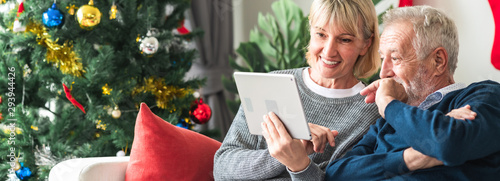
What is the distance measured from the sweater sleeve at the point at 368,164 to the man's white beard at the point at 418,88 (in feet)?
0.39

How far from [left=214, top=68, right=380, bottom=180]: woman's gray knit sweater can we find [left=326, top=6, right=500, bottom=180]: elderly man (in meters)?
0.13

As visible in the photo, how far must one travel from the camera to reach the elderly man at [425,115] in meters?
0.89

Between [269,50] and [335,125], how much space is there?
4.26 feet

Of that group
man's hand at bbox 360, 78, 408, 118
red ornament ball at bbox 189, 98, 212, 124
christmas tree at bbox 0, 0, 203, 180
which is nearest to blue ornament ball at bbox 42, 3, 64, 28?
christmas tree at bbox 0, 0, 203, 180

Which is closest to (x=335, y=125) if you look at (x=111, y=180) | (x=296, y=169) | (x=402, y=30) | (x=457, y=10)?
(x=296, y=169)

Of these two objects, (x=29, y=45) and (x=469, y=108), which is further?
(x=29, y=45)

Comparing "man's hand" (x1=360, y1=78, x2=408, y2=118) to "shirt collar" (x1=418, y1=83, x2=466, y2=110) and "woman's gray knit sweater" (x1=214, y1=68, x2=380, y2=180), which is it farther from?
"woman's gray knit sweater" (x1=214, y1=68, x2=380, y2=180)

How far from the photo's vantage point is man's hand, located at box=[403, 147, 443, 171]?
980 millimetres

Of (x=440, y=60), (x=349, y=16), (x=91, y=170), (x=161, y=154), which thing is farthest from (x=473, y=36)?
(x=91, y=170)

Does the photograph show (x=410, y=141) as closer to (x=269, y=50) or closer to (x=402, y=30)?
(x=402, y=30)

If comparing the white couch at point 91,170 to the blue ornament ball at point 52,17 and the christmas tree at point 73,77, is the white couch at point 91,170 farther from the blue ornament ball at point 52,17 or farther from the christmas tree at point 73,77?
the blue ornament ball at point 52,17

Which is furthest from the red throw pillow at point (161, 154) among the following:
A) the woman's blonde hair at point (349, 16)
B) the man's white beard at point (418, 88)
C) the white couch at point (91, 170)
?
the man's white beard at point (418, 88)

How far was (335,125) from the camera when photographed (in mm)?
1357

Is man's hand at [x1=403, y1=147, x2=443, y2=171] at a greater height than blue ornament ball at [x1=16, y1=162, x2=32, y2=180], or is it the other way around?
man's hand at [x1=403, y1=147, x2=443, y2=171]
